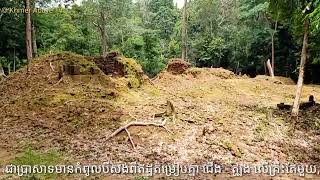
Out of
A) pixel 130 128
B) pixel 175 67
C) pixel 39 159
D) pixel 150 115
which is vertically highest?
pixel 175 67

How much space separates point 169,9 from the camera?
4538 centimetres

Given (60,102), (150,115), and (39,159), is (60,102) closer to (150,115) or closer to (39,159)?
(150,115)

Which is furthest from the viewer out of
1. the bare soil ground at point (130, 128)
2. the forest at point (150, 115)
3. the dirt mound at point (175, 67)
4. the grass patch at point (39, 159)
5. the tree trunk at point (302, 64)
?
the dirt mound at point (175, 67)

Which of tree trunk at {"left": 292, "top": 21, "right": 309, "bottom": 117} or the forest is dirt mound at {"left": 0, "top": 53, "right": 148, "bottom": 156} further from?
tree trunk at {"left": 292, "top": 21, "right": 309, "bottom": 117}

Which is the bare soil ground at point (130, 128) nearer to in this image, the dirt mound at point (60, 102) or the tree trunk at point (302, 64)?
Answer: the dirt mound at point (60, 102)

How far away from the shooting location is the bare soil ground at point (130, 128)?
796 cm

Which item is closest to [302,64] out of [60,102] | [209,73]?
[60,102]

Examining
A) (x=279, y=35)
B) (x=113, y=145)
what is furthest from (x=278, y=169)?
(x=279, y=35)

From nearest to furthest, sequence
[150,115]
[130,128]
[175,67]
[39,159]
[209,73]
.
Answer: 1. [39,159]
2. [130,128]
3. [150,115]
4. [175,67]
5. [209,73]

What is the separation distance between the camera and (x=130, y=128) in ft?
29.0

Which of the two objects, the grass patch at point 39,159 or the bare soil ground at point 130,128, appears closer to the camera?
the grass patch at point 39,159

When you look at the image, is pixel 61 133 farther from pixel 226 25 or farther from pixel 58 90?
pixel 226 25

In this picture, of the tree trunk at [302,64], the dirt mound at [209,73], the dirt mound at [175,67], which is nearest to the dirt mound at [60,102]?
the tree trunk at [302,64]

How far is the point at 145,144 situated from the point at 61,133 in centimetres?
214
